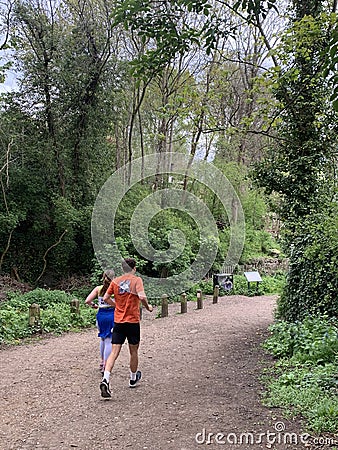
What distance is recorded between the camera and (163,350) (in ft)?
26.6

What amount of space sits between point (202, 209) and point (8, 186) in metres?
10.3

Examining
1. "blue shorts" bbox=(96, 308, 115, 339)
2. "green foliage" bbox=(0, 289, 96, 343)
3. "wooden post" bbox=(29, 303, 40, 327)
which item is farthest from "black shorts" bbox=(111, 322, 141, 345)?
"wooden post" bbox=(29, 303, 40, 327)

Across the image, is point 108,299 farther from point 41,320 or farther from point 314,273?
point 41,320

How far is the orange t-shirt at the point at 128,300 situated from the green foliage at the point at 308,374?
1747 millimetres

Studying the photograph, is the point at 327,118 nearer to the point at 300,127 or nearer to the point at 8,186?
the point at 300,127

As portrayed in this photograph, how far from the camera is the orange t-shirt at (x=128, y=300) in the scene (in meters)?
5.13

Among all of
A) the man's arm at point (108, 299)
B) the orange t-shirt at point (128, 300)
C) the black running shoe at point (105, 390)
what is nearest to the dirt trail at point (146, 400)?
the black running shoe at point (105, 390)

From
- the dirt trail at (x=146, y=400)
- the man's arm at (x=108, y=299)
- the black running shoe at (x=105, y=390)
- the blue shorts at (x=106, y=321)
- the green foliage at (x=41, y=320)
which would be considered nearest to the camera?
the dirt trail at (x=146, y=400)

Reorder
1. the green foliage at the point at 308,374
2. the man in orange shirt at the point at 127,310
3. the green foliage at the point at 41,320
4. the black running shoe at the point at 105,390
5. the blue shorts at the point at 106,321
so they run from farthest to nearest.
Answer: the green foliage at the point at 41,320 < the blue shorts at the point at 106,321 < the man in orange shirt at the point at 127,310 < the black running shoe at the point at 105,390 < the green foliage at the point at 308,374

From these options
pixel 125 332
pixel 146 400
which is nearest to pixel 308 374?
pixel 146 400

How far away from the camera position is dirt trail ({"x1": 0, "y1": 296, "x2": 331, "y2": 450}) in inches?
149

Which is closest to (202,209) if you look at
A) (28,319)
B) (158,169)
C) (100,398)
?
(158,169)

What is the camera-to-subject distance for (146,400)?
4895mm

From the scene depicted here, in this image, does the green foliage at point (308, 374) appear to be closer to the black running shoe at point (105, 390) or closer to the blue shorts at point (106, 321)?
the black running shoe at point (105, 390)
